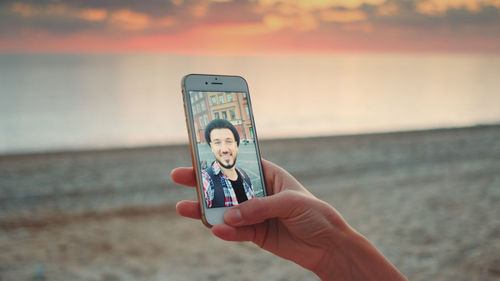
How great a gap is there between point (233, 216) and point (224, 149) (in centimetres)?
32

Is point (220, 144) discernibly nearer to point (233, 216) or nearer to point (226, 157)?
point (226, 157)

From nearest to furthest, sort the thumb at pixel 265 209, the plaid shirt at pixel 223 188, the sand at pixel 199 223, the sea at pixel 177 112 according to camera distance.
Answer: the thumb at pixel 265 209 → the plaid shirt at pixel 223 188 → the sand at pixel 199 223 → the sea at pixel 177 112

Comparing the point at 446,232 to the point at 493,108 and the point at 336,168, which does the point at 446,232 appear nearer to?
the point at 336,168

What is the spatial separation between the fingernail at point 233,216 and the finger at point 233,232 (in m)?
0.03

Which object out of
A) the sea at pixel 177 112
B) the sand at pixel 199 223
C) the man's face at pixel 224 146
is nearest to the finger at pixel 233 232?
the man's face at pixel 224 146

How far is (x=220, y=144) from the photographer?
75.4 inches

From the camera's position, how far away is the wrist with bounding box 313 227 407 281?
1.76 metres

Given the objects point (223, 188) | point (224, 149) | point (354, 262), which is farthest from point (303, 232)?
point (224, 149)

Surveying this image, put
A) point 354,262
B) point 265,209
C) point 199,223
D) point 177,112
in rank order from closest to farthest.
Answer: point 265,209
point 354,262
point 199,223
point 177,112

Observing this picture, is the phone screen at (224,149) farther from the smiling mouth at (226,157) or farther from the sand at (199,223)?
the sand at (199,223)

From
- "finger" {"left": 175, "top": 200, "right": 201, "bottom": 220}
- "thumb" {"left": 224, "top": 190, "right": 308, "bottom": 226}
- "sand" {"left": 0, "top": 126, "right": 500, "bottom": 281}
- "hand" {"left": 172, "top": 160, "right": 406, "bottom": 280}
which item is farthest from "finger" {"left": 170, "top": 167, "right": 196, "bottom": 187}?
"sand" {"left": 0, "top": 126, "right": 500, "bottom": 281}

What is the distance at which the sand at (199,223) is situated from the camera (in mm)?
4762

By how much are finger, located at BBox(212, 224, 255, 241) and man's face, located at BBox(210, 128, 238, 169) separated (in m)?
0.27

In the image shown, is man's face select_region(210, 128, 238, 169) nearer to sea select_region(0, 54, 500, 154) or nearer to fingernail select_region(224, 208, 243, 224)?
fingernail select_region(224, 208, 243, 224)
